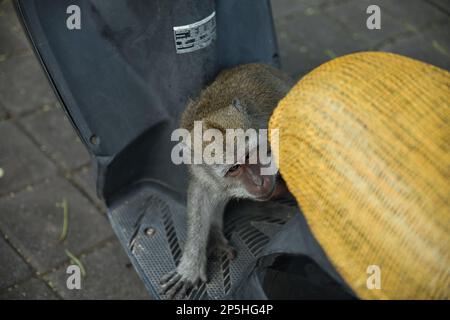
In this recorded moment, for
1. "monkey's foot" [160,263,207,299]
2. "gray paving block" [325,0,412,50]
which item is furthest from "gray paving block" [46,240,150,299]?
"gray paving block" [325,0,412,50]

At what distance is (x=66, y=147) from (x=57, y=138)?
77mm

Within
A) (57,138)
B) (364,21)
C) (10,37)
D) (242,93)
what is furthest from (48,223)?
(364,21)


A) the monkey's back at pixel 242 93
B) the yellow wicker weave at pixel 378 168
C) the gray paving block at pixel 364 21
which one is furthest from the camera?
the gray paving block at pixel 364 21

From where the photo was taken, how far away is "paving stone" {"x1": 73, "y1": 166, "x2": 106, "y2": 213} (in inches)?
98.5

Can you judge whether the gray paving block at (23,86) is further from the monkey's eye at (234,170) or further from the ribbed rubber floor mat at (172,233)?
the monkey's eye at (234,170)

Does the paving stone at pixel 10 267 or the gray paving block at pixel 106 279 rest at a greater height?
the paving stone at pixel 10 267

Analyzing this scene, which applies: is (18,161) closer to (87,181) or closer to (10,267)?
(87,181)

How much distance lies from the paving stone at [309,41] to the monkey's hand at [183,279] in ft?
4.83

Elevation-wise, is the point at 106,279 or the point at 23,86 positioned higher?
the point at 23,86

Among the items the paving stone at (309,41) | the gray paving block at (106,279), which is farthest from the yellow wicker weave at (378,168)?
the paving stone at (309,41)

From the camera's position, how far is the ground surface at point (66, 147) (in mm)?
2229

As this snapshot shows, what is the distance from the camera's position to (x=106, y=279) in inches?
88.0

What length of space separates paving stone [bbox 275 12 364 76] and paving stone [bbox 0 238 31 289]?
1613 millimetres
